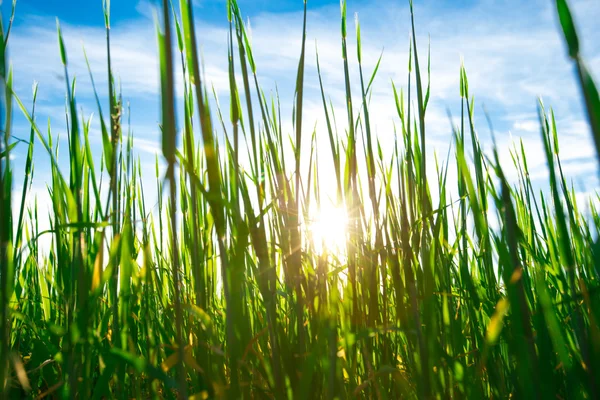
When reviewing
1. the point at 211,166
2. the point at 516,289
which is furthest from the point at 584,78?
the point at 211,166

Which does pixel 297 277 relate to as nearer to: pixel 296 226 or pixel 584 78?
pixel 296 226

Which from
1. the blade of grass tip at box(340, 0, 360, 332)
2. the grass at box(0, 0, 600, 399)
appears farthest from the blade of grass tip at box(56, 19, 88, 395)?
the blade of grass tip at box(340, 0, 360, 332)

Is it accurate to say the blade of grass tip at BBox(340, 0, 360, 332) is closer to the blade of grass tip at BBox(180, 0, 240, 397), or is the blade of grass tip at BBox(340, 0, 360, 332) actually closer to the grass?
the grass

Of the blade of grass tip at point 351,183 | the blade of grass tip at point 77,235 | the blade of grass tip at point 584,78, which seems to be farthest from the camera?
the blade of grass tip at point 351,183

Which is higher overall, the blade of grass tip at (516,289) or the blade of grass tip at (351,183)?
the blade of grass tip at (351,183)

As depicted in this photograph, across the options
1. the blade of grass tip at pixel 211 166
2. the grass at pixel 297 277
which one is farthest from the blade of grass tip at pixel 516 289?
the blade of grass tip at pixel 211 166

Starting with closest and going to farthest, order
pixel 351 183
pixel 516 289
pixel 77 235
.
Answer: pixel 516 289 → pixel 77 235 → pixel 351 183

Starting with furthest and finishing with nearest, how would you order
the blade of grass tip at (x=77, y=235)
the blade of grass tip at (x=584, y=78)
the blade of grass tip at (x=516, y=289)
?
the blade of grass tip at (x=77, y=235) → the blade of grass tip at (x=516, y=289) → the blade of grass tip at (x=584, y=78)

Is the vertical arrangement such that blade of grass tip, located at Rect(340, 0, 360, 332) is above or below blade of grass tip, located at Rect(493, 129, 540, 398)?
above

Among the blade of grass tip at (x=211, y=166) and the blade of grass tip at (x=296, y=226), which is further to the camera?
the blade of grass tip at (x=296, y=226)

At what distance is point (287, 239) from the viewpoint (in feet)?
2.86

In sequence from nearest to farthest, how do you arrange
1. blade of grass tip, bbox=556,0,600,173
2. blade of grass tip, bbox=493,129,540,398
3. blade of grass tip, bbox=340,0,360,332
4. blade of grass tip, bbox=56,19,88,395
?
1. blade of grass tip, bbox=556,0,600,173
2. blade of grass tip, bbox=493,129,540,398
3. blade of grass tip, bbox=56,19,88,395
4. blade of grass tip, bbox=340,0,360,332

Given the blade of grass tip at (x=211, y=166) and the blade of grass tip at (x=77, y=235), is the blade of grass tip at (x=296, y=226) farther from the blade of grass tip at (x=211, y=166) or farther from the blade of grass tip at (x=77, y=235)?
the blade of grass tip at (x=77, y=235)

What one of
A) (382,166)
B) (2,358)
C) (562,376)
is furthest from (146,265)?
(562,376)
